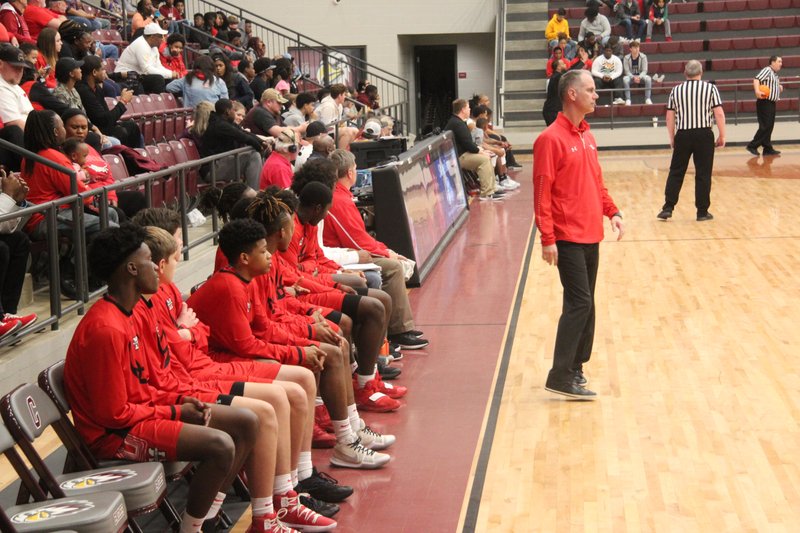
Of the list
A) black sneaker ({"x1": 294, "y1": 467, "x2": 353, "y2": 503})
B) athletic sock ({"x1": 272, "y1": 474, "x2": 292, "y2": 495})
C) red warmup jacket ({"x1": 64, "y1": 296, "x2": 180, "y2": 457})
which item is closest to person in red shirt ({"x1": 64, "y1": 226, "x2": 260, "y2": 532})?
red warmup jacket ({"x1": 64, "y1": 296, "x2": 180, "y2": 457})

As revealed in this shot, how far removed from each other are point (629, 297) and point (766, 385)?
8.15 feet

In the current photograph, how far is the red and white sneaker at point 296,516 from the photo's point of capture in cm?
439

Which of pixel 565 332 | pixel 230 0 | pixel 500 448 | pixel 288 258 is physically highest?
pixel 230 0

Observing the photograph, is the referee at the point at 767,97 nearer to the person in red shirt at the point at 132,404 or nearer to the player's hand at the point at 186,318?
the player's hand at the point at 186,318

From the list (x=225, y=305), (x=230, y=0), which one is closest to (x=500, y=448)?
(x=225, y=305)

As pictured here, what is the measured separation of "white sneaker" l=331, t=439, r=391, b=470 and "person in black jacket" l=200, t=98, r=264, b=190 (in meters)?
4.50

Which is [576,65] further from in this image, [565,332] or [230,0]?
[565,332]

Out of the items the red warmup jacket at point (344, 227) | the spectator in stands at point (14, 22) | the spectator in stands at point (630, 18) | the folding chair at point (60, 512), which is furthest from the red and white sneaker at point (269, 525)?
the spectator in stands at point (630, 18)

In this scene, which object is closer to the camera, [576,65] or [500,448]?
[500,448]

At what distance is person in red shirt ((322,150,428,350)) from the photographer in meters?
7.21

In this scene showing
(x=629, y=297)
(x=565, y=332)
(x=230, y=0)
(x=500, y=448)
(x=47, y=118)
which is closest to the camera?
(x=500, y=448)

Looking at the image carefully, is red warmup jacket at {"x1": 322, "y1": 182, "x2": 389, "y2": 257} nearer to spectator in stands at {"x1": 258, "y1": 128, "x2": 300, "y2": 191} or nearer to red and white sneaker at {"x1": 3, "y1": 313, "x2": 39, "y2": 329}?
spectator in stands at {"x1": 258, "y1": 128, "x2": 300, "y2": 191}

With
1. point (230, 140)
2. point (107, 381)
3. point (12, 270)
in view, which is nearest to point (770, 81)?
point (230, 140)

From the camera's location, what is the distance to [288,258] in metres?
6.17
